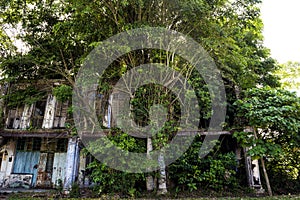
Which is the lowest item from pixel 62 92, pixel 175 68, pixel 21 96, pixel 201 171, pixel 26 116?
pixel 201 171

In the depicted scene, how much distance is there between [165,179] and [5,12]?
336 inches

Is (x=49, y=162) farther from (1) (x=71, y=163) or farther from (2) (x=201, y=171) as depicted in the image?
(2) (x=201, y=171)

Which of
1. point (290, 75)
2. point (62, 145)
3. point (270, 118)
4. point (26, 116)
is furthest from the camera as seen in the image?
point (290, 75)

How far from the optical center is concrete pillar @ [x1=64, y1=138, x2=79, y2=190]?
832cm

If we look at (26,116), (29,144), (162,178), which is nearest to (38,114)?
(26,116)

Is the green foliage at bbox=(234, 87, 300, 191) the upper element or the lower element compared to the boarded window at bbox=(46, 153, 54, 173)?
upper

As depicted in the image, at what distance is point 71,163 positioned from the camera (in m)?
8.72

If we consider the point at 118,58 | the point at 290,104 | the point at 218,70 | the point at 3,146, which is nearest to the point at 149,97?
the point at 118,58

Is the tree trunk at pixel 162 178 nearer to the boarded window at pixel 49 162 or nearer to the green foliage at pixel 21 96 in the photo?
the boarded window at pixel 49 162

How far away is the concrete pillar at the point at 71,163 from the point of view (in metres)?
8.32

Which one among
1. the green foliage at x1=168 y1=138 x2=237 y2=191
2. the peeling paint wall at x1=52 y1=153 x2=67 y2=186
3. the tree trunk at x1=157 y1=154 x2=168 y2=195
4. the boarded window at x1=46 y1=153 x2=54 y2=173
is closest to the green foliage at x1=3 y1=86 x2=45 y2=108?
the boarded window at x1=46 y1=153 x2=54 y2=173

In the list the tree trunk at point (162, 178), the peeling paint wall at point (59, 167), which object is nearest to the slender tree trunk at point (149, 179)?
the tree trunk at point (162, 178)

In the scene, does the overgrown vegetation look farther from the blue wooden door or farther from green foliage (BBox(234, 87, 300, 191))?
the blue wooden door

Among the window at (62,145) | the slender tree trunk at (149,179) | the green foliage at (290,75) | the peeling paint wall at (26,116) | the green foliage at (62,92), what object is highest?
the green foliage at (290,75)
